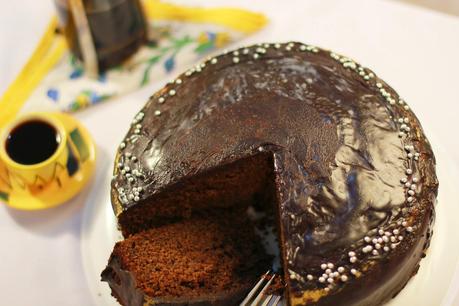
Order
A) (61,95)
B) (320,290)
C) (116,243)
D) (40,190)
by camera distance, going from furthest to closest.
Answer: (61,95) < (40,190) < (116,243) < (320,290)

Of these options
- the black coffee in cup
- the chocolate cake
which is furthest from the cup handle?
the chocolate cake

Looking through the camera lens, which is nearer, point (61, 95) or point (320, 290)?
point (320, 290)

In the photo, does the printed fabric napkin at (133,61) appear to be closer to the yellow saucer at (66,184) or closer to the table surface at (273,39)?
the table surface at (273,39)

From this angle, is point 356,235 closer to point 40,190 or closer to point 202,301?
point 202,301

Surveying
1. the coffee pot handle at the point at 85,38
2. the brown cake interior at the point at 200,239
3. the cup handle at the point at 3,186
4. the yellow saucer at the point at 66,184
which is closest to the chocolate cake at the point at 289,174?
the brown cake interior at the point at 200,239

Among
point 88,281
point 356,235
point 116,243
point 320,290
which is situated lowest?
point 88,281

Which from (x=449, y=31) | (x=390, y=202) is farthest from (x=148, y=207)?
(x=449, y=31)

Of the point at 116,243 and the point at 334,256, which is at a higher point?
the point at 334,256

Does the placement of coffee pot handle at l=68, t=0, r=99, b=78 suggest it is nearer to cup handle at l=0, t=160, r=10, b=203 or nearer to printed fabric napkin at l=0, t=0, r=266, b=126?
printed fabric napkin at l=0, t=0, r=266, b=126

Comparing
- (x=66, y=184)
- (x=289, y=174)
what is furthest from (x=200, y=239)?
(x=66, y=184)
